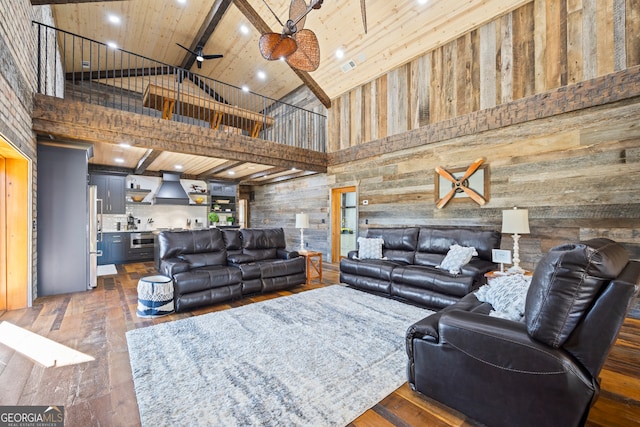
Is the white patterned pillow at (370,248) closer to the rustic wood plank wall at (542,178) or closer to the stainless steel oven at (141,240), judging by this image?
the rustic wood plank wall at (542,178)

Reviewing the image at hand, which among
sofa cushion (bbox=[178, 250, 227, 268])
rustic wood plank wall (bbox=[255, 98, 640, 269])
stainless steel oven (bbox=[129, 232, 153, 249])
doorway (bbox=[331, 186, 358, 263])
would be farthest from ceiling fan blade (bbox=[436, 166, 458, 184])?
stainless steel oven (bbox=[129, 232, 153, 249])

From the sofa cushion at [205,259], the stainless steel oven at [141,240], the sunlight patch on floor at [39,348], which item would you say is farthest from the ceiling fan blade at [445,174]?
the stainless steel oven at [141,240]

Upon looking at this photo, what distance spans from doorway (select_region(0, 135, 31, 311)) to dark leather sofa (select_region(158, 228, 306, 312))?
152 centimetres

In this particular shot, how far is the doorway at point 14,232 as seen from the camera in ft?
11.5

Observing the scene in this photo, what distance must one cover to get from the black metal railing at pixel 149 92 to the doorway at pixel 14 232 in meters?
1.30

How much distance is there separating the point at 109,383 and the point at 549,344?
2.71 m

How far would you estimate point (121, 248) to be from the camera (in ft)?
23.4

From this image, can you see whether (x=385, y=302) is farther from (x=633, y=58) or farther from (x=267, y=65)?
(x=267, y=65)

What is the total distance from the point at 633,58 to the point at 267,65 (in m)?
6.81

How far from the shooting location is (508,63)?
4387 mm

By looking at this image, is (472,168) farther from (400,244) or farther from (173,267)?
(173,267)

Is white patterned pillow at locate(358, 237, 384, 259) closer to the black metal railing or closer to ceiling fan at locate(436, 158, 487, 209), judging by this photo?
ceiling fan at locate(436, 158, 487, 209)

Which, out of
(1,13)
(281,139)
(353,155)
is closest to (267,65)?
(281,139)

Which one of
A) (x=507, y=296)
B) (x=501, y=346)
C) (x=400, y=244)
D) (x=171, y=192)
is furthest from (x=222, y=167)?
(x=501, y=346)
